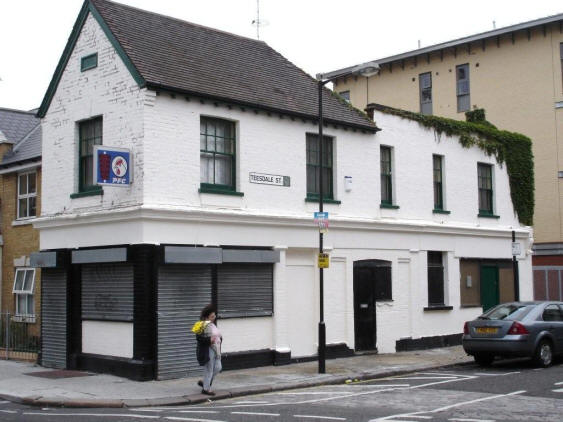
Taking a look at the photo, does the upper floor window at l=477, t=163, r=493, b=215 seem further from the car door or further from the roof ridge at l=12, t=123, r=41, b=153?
the roof ridge at l=12, t=123, r=41, b=153

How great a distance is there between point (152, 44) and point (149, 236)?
509 centimetres

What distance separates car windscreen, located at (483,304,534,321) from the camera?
17359 mm

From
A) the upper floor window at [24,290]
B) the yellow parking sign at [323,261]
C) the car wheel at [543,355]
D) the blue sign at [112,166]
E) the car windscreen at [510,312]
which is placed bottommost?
the car wheel at [543,355]

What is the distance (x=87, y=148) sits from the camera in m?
18.0

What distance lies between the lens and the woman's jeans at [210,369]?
1391 cm

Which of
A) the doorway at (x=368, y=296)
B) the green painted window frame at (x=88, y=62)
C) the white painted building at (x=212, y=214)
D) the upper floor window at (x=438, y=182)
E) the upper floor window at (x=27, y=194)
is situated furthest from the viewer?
the upper floor window at (x=438, y=182)

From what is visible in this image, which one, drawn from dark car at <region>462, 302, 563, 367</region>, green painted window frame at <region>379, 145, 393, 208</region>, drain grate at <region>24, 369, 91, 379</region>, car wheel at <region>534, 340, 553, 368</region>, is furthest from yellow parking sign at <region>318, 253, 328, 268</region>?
drain grate at <region>24, 369, 91, 379</region>

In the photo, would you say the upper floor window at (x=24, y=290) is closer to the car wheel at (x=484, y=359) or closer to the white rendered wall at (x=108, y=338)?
the white rendered wall at (x=108, y=338)

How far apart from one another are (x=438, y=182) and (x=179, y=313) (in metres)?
10.9

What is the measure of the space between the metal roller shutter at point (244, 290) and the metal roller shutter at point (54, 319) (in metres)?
4.04

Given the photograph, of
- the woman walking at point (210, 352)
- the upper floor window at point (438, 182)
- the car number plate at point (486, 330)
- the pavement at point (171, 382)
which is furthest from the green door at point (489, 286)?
the woman walking at point (210, 352)

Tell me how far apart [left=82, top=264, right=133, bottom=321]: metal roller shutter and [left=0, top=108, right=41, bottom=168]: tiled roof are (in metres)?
6.27

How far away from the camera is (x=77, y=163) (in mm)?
18047

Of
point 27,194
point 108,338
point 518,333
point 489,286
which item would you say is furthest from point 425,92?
point 108,338
